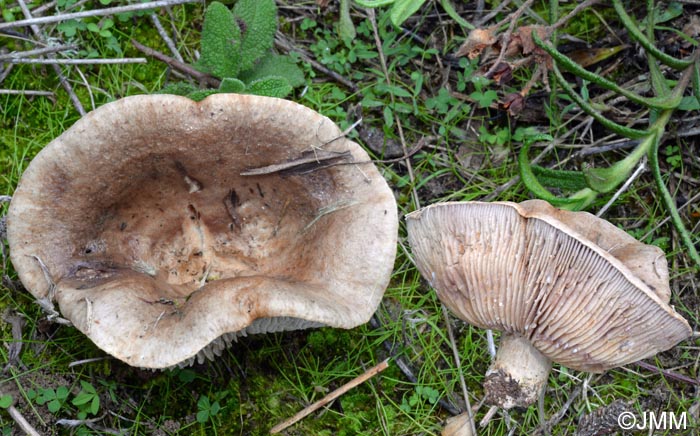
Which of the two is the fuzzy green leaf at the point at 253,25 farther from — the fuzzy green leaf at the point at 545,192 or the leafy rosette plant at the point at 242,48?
the fuzzy green leaf at the point at 545,192

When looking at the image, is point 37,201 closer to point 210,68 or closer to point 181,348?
point 181,348

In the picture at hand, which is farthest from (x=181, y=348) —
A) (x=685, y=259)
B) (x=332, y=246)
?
(x=685, y=259)

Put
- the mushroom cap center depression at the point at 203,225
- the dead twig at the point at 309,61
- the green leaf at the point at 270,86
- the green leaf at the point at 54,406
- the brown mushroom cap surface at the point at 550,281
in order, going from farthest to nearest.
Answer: the dead twig at the point at 309,61 < the green leaf at the point at 270,86 < the green leaf at the point at 54,406 < the mushroom cap center depression at the point at 203,225 < the brown mushroom cap surface at the point at 550,281

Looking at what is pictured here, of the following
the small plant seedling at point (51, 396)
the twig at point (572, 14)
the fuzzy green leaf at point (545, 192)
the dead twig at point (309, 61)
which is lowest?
the small plant seedling at point (51, 396)

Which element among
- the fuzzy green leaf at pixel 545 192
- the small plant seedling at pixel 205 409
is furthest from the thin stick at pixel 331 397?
the fuzzy green leaf at pixel 545 192

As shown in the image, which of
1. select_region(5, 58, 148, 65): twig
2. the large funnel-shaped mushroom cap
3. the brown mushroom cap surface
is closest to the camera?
the brown mushroom cap surface

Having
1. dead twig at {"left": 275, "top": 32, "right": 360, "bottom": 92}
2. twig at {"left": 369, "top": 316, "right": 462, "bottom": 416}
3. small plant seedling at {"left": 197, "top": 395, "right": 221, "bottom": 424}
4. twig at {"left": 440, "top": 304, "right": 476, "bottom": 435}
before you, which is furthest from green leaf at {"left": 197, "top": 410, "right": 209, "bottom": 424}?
dead twig at {"left": 275, "top": 32, "right": 360, "bottom": 92}

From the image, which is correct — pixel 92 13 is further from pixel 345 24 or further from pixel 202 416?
pixel 202 416

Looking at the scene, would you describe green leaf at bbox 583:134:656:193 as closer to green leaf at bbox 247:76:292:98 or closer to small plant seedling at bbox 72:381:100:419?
green leaf at bbox 247:76:292:98
